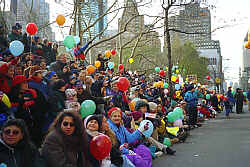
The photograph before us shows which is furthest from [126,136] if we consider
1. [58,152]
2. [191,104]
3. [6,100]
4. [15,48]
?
[191,104]

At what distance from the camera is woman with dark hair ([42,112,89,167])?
3.27 metres

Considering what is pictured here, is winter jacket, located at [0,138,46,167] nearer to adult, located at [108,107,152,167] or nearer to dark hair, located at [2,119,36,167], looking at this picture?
dark hair, located at [2,119,36,167]

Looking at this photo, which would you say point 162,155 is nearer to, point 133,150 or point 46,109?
point 133,150

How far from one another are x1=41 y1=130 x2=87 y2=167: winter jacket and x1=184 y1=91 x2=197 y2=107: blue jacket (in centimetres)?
892

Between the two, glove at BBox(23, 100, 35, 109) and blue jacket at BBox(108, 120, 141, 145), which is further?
blue jacket at BBox(108, 120, 141, 145)

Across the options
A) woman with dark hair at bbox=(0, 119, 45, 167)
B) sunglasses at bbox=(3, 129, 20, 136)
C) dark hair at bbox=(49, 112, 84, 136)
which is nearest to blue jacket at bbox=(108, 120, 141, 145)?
dark hair at bbox=(49, 112, 84, 136)

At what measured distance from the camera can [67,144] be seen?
3406mm

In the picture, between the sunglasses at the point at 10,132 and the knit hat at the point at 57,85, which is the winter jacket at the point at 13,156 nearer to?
the sunglasses at the point at 10,132

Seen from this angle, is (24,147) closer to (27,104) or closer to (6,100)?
(6,100)

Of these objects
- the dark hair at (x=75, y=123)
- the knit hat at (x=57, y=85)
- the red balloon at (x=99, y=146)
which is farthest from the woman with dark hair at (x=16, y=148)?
the knit hat at (x=57, y=85)

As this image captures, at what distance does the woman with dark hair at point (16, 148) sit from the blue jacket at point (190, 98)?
30.6 feet

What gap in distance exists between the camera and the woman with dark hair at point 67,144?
3.27 meters

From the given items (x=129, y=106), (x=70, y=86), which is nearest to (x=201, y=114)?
(x=129, y=106)

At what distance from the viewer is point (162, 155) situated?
21.1ft
